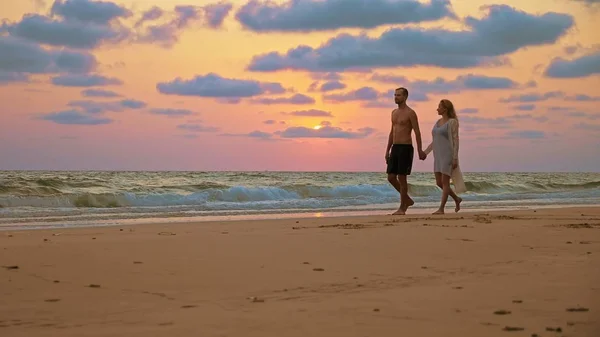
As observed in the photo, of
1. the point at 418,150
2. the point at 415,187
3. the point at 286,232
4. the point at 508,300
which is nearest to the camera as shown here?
the point at 508,300

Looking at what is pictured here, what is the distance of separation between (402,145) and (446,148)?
0.70 m

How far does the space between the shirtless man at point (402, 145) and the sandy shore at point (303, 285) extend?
4.18 metres

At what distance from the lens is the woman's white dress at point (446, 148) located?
11.1 meters

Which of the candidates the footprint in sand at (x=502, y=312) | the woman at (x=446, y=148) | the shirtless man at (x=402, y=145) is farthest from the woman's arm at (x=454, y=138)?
the footprint in sand at (x=502, y=312)

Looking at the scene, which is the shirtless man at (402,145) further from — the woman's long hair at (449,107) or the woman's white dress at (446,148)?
the woman's long hair at (449,107)

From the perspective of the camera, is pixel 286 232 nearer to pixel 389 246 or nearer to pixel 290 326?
pixel 389 246

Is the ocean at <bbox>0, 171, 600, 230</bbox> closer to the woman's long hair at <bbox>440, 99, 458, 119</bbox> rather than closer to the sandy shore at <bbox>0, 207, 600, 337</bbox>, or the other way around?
the woman's long hair at <bbox>440, 99, 458, 119</bbox>

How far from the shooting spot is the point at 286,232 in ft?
25.5

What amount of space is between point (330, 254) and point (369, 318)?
2295 millimetres

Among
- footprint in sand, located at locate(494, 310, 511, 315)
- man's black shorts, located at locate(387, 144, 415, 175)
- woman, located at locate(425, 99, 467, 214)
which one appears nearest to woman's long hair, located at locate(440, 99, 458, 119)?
woman, located at locate(425, 99, 467, 214)

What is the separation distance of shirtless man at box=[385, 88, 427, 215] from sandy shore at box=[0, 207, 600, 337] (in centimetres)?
418

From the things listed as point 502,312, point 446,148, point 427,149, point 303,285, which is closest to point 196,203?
point 427,149

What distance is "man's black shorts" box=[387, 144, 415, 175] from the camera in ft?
37.4

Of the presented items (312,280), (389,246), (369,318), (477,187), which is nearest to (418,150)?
(389,246)
